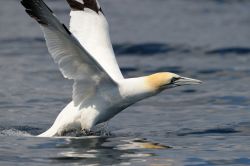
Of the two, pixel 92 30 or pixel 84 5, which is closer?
pixel 92 30

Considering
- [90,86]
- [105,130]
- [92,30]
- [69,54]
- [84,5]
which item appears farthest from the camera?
[84,5]

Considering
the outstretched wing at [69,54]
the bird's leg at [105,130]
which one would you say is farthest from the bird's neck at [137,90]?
the bird's leg at [105,130]

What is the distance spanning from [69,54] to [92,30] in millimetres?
2447

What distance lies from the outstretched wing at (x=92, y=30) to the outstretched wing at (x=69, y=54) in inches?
49.1

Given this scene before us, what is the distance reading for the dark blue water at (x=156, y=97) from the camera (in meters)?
12.8

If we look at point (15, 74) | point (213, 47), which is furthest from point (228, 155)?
point (213, 47)

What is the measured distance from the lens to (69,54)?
13297 mm

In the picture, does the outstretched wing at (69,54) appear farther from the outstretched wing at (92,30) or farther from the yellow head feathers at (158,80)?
the outstretched wing at (92,30)

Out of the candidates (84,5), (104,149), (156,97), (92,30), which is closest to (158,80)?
(104,149)

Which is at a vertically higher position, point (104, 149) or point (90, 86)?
point (90, 86)

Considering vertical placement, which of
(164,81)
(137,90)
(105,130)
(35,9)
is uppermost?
(35,9)

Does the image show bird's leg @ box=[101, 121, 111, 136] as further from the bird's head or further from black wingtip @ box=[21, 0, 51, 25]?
black wingtip @ box=[21, 0, 51, 25]

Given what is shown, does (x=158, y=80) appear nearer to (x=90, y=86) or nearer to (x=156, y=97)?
(x=90, y=86)

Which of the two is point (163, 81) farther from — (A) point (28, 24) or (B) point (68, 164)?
(A) point (28, 24)
